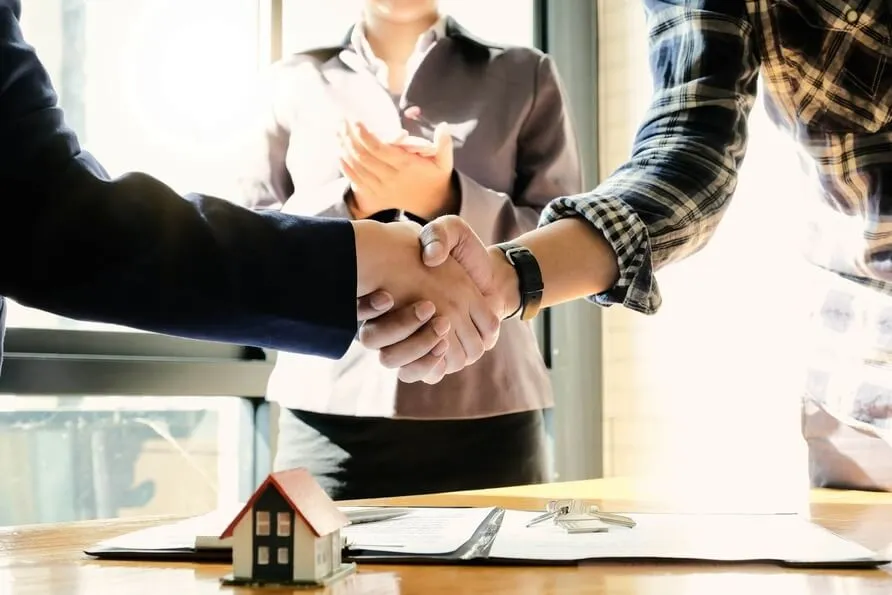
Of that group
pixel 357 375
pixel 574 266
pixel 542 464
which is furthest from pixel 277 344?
pixel 542 464

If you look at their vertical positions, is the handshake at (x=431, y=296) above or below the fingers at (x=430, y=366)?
above

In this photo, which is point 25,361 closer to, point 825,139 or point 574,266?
point 574,266

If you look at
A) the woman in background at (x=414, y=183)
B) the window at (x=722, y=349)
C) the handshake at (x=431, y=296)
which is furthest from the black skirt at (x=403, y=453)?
the window at (x=722, y=349)

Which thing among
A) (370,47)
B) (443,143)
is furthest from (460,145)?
(370,47)

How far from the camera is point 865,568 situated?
726mm

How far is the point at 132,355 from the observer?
208 centimetres

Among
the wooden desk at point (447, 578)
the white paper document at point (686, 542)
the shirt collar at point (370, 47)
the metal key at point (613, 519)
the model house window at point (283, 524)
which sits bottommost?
the wooden desk at point (447, 578)

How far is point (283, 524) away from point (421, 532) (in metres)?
0.22

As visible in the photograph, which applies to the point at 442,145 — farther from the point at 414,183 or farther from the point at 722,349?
the point at 722,349

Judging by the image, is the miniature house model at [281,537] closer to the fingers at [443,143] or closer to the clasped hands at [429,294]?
the clasped hands at [429,294]

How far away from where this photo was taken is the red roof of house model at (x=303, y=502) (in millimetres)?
655

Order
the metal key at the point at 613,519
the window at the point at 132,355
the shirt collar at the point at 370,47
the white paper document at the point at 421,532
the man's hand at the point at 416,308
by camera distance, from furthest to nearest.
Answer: the window at the point at 132,355, the shirt collar at the point at 370,47, the man's hand at the point at 416,308, the metal key at the point at 613,519, the white paper document at the point at 421,532

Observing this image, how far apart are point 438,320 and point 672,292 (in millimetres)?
1484

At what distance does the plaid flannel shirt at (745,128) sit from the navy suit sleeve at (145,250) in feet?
1.30
